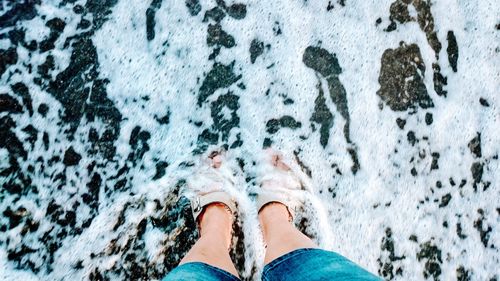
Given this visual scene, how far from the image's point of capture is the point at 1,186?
144 centimetres

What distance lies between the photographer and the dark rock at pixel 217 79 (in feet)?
5.13

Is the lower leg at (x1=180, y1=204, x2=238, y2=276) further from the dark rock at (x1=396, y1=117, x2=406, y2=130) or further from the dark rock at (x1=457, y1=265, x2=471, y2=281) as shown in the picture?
the dark rock at (x1=457, y1=265, x2=471, y2=281)

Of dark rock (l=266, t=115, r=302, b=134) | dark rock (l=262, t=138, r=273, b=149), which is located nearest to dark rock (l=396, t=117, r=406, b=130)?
dark rock (l=266, t=115, r=302, b=134)

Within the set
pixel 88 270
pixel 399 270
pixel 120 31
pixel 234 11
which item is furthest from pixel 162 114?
pixel 399 270

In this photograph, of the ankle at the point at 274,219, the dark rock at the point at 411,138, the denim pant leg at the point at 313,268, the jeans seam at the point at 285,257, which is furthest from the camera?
the dark rock at the point at 411,138

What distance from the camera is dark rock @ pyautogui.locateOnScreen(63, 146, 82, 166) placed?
1.49 metres

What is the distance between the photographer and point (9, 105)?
148 cm

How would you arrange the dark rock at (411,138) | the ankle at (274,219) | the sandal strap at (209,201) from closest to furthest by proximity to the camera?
1. the ankle at (274,219)
2. the sandal strap at (209,201)
3. the dark rock at (411,138)

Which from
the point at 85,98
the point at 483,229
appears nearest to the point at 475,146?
the point at 483,229

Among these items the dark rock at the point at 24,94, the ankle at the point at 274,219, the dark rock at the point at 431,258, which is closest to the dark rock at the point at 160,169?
the ankle at the point at 274,219

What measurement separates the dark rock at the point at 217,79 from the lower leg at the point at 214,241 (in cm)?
42

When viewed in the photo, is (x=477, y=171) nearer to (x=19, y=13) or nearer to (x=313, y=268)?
(x=313, y=268)

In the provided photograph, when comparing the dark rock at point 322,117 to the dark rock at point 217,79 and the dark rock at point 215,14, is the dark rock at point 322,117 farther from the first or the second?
the dark rock at point 215,14

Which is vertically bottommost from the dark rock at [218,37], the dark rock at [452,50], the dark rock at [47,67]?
the dark rock at [47,67]
